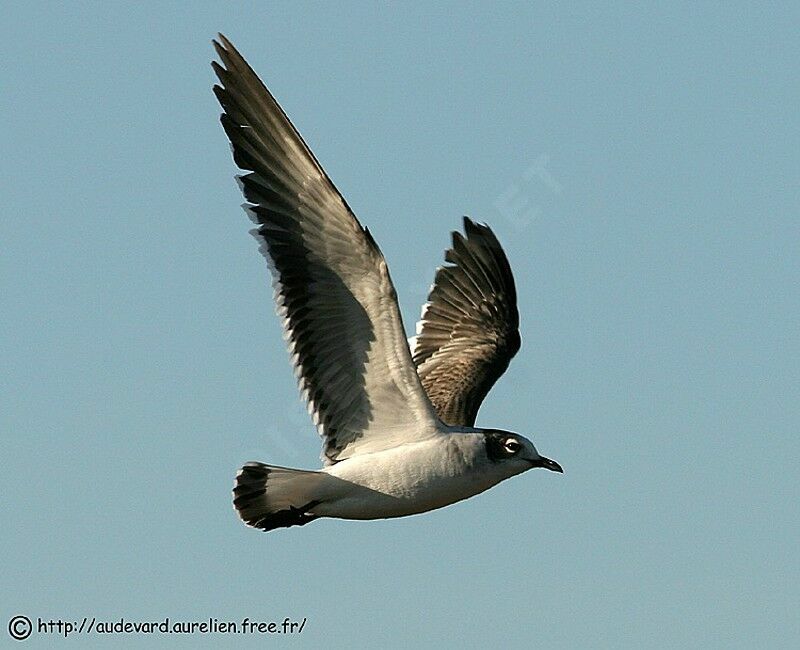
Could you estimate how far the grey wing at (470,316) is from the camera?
63.5 feet

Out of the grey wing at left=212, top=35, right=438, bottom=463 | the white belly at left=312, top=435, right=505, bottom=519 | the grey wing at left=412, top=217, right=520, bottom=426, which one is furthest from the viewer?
the grey wing at left=412, top=217, right=520, bottom=426

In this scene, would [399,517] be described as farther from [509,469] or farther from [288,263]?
[288,263]

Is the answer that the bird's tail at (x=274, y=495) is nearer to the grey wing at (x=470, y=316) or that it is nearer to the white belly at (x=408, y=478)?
the white belly at (x=408, y=478)

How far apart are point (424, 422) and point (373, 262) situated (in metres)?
1.67

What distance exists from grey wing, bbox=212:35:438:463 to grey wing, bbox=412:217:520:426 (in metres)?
3.81

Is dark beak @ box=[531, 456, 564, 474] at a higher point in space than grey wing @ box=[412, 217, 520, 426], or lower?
lower

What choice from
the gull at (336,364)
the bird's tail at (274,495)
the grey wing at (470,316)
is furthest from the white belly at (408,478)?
the grey wing at (470,316)

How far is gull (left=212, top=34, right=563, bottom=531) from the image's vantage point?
47.8ft

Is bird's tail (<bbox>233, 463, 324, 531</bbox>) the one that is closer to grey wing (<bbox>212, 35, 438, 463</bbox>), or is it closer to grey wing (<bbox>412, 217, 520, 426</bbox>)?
grey wing (<bbox>212, 35, 438, 463</bbox>)

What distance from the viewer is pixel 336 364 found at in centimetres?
1506

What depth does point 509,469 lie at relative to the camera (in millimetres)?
15273

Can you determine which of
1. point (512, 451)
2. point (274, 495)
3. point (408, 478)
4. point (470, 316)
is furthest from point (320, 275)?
point (470, 316)

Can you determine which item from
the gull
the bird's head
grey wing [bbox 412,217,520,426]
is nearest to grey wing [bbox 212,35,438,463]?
the gull

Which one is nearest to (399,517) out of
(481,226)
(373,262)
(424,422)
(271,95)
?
(424,422)
